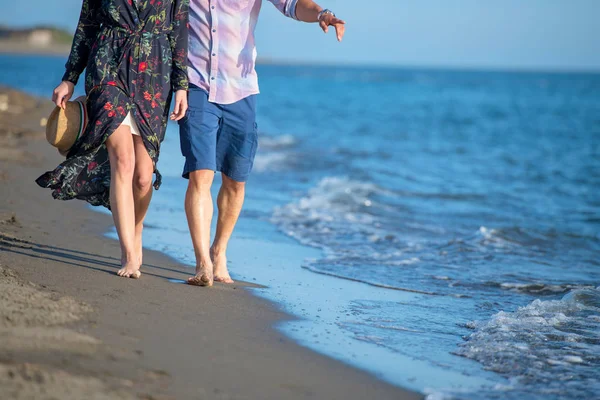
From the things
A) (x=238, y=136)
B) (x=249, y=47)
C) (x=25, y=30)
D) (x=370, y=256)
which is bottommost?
(x=370, y=256)

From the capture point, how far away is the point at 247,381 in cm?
297

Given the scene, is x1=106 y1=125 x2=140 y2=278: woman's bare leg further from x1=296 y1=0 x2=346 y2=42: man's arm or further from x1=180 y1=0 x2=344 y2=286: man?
x1=296 y1=0 x2=346 y2=42: man's arm

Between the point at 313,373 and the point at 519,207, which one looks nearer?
the point at 313,373

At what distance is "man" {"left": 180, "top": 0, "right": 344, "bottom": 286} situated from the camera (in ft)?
14.4

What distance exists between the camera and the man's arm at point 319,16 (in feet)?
14.1

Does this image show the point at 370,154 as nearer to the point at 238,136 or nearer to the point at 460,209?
the point at 460,209

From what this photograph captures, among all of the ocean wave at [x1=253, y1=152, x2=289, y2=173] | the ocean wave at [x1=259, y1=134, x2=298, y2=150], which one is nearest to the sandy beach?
the ocean wave at [x1=253, y1=152, x2=289, y2=173]

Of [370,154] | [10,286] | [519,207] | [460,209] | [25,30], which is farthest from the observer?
[25,30]

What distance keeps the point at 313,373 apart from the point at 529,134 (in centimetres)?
2347

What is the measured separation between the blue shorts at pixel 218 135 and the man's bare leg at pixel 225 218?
9 centimetres

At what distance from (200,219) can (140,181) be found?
402 millimetres

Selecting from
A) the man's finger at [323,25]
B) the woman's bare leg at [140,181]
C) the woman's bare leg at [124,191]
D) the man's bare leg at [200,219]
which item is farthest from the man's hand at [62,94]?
the man's finger at [323,25]

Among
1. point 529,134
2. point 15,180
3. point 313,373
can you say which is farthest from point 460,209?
point 529,134

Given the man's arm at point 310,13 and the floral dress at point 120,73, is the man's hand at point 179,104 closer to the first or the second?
the floral dress at point 120,73
